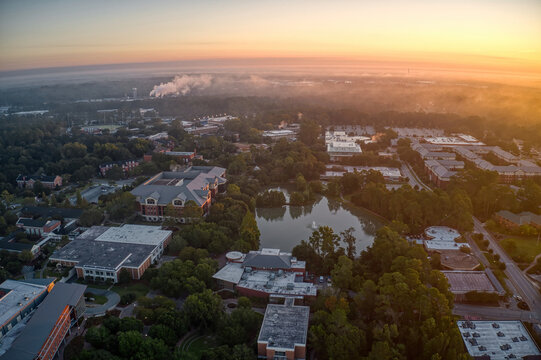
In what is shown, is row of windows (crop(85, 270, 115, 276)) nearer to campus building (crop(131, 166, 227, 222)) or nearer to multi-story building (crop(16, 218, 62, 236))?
multi-story building (crop(16, 218, 62, 236))

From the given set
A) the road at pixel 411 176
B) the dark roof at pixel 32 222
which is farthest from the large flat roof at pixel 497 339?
the dark roof at pixel 32 222

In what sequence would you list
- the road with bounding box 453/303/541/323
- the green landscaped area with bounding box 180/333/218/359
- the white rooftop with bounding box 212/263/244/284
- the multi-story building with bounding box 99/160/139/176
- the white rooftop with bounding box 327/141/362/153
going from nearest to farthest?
the green landscaped area with bounding box 180/333/218/359 < the road with bounding box 453/303/541/323 < the white rooftop with bounding box 212/263/244/284 < the multi-story building with bounding box 99/160/139/176 < the white rooftop with bounding box 327/141/362/153

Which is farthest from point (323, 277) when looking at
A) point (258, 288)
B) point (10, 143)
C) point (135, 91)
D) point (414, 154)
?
point (135, 91)

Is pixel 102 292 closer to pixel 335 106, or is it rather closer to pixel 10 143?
pixel 10 143

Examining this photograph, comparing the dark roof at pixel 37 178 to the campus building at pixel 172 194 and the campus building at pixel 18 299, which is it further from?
the campus building at pixel 18 299

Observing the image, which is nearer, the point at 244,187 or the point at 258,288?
the point at 258,288

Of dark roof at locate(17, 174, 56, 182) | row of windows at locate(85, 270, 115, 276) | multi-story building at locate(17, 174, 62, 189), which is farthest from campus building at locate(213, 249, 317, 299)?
dark roof at locate(17, 174, 56, 182)
